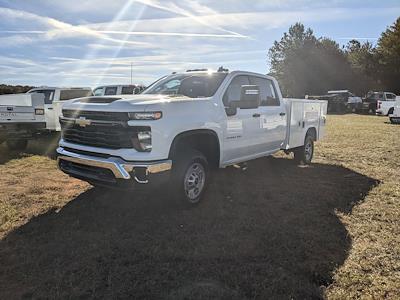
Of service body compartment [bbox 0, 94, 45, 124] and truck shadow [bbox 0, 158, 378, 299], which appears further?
service body compartment [bbox 0, 94, 45, 124]

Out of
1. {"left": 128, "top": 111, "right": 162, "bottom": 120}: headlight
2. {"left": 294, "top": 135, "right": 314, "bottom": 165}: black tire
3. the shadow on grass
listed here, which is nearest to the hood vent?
{"left": 128, "top": 111, "right": 162, "bottom": 120}: headlight

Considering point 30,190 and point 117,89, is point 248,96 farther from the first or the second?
point 117,89

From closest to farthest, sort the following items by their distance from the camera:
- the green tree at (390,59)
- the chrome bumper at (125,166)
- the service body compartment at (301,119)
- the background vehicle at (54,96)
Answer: the chrome bumper at (125,166), the service body compartment at (301,119), the background vehicle at (54,96), the green tree at (390,59)

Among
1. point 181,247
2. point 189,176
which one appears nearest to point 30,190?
point 189,176

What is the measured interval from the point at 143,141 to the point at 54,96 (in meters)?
10.1

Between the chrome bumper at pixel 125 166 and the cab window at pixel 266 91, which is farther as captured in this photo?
the cab window at pixel 266 91

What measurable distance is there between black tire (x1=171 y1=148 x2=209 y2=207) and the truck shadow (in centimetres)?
18

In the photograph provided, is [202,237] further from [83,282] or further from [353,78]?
[353,78]

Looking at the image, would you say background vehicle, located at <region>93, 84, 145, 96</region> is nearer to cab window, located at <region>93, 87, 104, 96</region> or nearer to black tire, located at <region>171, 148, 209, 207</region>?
cab window, located at <region>93, 87, 104, 96</region>

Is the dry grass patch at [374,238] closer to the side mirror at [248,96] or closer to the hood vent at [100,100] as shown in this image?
the side mirror at [248,96]

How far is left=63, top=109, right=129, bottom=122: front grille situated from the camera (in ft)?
15.5

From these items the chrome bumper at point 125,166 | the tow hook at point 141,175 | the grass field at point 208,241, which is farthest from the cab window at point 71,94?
the tow hook at point 141,175

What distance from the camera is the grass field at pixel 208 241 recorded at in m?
3.48

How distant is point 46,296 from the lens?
330 cm
